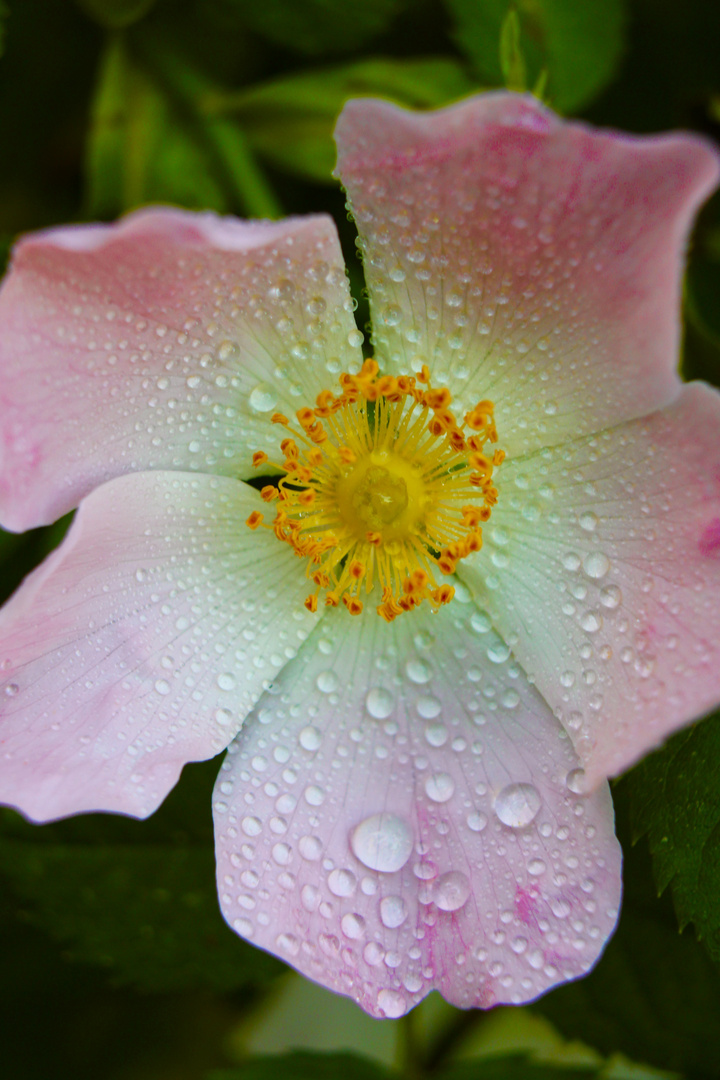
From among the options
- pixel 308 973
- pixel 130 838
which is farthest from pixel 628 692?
pixel 130 838

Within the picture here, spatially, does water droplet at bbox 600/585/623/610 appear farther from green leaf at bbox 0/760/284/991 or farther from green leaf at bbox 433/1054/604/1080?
green leaf at bbox 433/1054/604/1080

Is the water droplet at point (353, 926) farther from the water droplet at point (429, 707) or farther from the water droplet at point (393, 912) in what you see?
the water droplet at point (429, 707)

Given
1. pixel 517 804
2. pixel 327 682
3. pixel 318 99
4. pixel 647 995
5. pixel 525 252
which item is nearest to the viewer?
pixel 525 252

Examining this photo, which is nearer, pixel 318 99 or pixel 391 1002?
pixel 391 1002

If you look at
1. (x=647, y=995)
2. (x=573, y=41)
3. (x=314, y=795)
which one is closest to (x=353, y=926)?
(x=314, y=795)

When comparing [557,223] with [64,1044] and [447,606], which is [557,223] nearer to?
[447,606]

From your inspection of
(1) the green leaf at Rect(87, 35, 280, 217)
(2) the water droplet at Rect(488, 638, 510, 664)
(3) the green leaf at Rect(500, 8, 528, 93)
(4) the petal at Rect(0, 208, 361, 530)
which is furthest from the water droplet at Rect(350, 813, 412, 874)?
(1) the green leaf at Rect(87, 35, 280, 217)

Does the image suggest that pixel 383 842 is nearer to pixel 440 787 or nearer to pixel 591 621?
pixel 440 787
